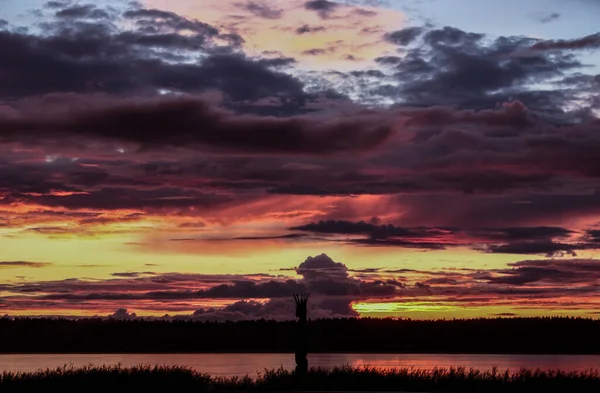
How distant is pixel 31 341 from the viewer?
173 meters

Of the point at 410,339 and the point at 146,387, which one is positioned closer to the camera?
the point at 146,387

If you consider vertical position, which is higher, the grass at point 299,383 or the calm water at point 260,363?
the grass at point 299,383

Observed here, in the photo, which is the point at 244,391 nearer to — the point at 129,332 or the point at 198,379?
the point at 198,379

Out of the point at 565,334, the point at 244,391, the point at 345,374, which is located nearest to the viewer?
the point at 244,391

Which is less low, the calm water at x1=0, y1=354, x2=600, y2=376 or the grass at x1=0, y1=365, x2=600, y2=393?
the grass at x1=0, y1=365, x2=600, y2=393

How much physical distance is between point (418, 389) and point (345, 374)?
347cm

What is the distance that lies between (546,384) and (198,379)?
15.0 metres

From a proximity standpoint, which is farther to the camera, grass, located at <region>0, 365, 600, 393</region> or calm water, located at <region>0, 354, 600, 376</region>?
calm water, located at <region>0, 354, 600, 376</region>

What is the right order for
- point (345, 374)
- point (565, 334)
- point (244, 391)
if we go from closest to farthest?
point (244, 391) → point (345, 374) → point (565, 334)

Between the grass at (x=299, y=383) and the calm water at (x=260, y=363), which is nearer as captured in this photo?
the grass at (x=299, y=383)

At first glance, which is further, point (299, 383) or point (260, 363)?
point (260, 363)

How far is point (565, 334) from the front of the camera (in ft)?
607

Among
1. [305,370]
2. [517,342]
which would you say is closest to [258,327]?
[517,342]

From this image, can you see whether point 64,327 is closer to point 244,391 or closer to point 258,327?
point 258,327
